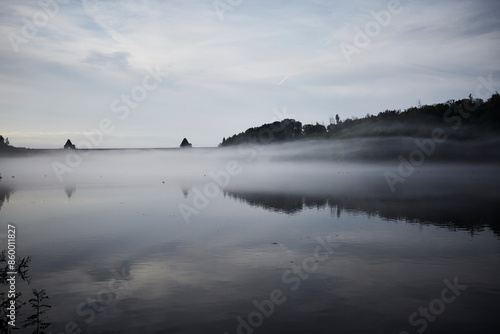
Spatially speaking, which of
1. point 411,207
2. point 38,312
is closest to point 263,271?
point 38,312

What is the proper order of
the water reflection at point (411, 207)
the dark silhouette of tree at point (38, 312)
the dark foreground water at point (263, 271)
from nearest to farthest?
the dark silhouette of tree at point (38, 312)
the dark foreground water at point (263, 271)
the water reflection at point (411, 207)

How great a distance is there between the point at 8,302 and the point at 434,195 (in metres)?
41.4

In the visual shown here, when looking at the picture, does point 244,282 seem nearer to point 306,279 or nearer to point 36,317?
point 306,279

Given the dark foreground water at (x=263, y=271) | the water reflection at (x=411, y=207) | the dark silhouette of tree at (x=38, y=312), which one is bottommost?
the water reflection at (x=411, y=207)

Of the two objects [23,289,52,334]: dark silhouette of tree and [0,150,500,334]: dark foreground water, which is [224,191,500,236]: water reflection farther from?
[23,289,52,334]: dark silhouette of tree

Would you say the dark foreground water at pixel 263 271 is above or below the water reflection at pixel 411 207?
above

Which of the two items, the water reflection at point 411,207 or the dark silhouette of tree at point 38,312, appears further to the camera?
the water reflection at point 411,207

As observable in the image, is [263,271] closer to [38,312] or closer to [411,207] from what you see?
[38,312]

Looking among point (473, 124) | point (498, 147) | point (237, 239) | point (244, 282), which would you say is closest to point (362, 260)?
point (244, 282)

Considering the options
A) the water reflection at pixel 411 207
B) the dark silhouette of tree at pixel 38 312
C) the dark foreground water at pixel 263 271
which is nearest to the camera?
the dark silhouette of tree at pixel 38 312

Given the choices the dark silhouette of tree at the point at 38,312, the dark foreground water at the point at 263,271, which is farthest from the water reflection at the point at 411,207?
the dark silhouette of tree at the point at 38,312

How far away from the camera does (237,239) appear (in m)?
20.8

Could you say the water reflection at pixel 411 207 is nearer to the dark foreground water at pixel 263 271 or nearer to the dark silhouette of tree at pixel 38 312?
the dark foreground water at pixel 263 271

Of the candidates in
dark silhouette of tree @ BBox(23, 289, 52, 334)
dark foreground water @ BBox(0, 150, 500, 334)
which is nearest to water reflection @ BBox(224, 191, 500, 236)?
dark foreground water @ BBox(0, 150, 500, 334)
